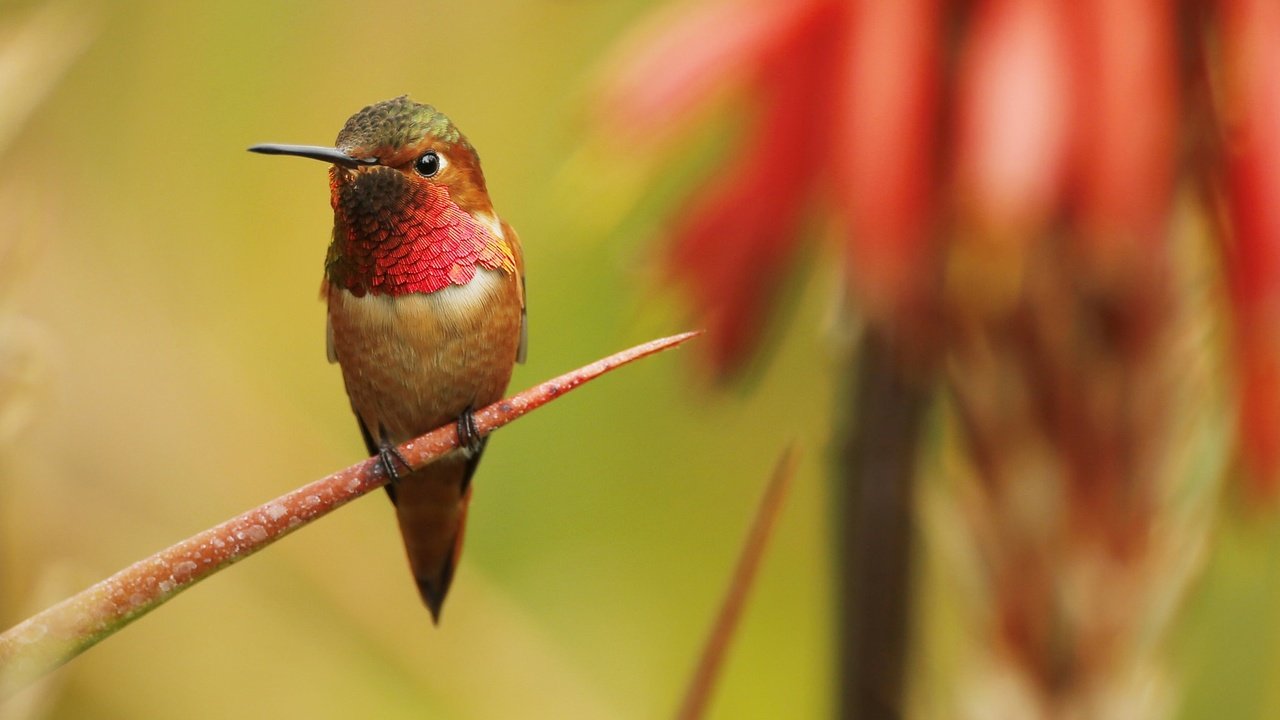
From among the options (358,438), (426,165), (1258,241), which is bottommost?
(358,438)

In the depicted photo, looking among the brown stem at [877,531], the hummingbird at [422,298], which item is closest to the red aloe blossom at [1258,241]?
the brown stem at [877,531]

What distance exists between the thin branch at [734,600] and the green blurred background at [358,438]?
270mm

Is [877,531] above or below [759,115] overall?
below

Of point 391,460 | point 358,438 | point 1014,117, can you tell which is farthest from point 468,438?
point 358,438

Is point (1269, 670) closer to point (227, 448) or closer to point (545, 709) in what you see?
point (545, 709)

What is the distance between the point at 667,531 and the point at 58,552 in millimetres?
370

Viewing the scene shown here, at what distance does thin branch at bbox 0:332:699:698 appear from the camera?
16cm

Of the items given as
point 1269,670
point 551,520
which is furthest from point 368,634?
point 1269,670

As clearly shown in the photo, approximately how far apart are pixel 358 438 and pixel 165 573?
637 millimetres

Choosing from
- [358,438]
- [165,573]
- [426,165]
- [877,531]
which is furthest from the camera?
[358,438]

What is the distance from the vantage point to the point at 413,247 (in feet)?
1.00

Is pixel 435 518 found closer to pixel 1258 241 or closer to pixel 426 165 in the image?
pixel 426 165

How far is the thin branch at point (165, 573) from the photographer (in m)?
0.16

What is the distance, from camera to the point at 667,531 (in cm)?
84
